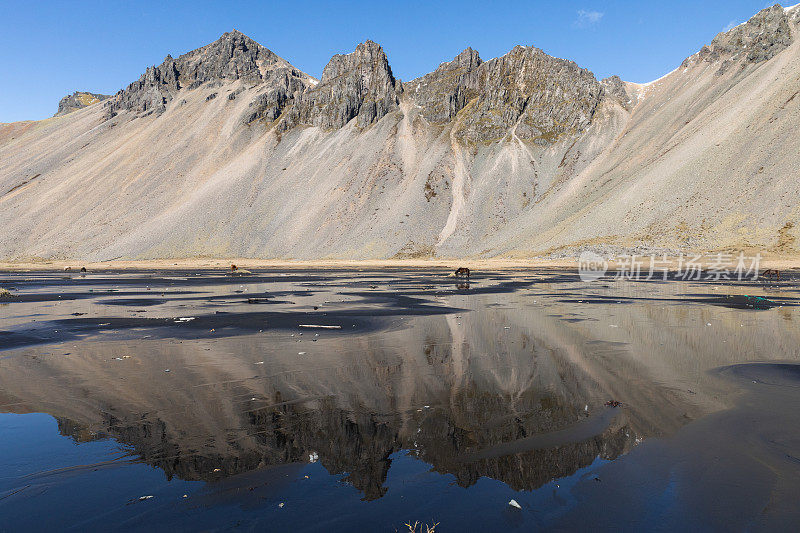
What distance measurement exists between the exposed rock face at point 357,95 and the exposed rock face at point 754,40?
262 ft

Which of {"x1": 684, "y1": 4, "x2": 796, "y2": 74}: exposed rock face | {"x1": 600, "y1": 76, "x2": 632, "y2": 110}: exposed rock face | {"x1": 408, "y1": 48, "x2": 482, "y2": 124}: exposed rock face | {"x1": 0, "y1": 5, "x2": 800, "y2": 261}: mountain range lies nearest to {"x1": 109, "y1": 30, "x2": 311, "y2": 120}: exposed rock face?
{"x1": 0, "y1": 5, "x2": 800, "y2": 261}: mountain range

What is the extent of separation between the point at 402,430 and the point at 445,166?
108 meters

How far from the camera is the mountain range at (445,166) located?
7438 centimetres

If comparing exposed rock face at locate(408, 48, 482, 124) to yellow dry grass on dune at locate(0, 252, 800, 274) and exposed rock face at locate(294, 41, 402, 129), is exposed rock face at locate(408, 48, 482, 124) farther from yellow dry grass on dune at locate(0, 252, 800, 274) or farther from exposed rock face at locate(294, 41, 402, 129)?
yellow dry grass on dune at locate(0, 252, 800, 274)

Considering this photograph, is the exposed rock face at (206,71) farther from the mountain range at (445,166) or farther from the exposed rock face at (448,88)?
the exposed rock face at (448,88)

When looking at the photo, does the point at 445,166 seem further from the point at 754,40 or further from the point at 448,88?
the point at 754,40

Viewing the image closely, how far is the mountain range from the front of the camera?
74.4 m

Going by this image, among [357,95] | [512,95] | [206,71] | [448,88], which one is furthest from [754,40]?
[206,71]

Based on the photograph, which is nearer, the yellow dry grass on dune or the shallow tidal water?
the shallow tidal water

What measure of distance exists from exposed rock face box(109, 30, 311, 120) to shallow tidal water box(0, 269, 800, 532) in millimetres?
163056

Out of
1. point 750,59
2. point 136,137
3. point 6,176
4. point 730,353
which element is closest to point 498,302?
point 730,353

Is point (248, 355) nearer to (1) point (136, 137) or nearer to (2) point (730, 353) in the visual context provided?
(2) point (730, 353)

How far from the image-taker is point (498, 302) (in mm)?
26078

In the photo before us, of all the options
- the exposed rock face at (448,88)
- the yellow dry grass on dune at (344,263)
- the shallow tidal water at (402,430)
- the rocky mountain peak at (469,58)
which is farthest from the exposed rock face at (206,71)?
the shallow tidal water at (402,430)
